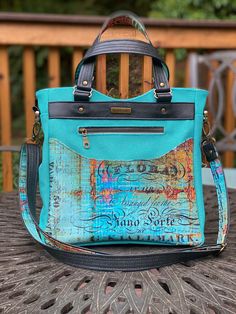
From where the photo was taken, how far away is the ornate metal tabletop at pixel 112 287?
77 cm

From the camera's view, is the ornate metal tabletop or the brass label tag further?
the brass label tag

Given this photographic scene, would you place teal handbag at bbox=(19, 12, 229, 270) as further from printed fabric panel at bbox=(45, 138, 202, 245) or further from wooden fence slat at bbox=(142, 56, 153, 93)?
wooden fence slat at bbox=(142, 56, 153, 93)

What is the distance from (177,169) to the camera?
1051 mm

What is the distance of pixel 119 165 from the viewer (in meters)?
1.04

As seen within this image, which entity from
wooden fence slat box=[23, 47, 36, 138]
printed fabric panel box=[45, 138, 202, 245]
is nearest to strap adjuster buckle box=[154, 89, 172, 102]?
printed fabric panel box=[45, 138, 202, 245]

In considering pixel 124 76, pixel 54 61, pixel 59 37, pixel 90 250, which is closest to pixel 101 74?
pixel 124 76

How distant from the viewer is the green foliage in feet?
11.0

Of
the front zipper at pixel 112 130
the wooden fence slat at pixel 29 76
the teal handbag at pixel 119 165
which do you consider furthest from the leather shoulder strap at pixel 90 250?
the wooden fence slat at pixel 29 76

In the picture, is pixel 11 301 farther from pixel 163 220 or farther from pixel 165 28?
pixel 165 28

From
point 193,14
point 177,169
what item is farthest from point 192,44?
point 177,169

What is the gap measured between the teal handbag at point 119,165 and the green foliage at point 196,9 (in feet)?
8.08

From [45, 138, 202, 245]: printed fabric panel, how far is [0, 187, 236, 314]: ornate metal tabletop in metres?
0.09

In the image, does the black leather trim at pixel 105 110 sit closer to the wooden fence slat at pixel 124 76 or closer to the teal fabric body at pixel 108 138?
the teal fabric body at pixel 108 138

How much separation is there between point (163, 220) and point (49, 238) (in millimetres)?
248
